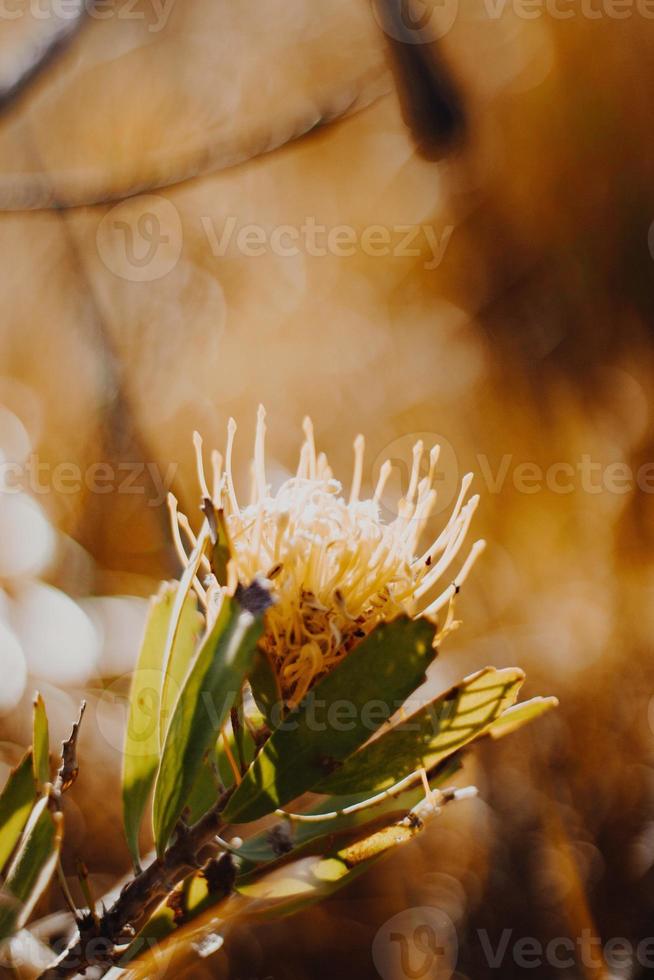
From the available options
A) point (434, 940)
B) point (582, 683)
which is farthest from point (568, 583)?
point (434, 940)

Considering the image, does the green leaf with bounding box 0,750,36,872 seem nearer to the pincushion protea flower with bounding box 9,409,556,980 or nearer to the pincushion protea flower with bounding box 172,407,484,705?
the pincushion protea flower with bounding box 9,409,556,980

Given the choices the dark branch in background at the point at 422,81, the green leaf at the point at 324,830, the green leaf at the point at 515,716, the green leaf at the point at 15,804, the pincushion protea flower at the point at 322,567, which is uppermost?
the dark branch in background at the point at 422,81

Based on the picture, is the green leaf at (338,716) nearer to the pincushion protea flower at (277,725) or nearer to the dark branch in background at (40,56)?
the pincushion protea flower at (277,725)

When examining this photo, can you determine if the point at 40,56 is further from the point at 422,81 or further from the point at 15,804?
the point at 15,804

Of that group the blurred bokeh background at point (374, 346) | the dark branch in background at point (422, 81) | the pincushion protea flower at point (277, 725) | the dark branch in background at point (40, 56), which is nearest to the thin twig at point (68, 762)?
the pincushion protea flower at point (277, 725)

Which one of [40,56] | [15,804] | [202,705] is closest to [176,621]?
[202,705]

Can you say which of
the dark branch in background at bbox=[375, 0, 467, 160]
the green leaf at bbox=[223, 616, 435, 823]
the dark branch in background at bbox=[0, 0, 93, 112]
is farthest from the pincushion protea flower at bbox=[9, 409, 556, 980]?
the dark branch in background at bbox=[375, 0, 467, 160]

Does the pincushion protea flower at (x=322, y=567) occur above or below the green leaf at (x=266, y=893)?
→ above

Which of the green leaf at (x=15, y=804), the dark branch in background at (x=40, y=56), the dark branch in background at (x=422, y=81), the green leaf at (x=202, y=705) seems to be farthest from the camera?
the dark branch in background at (x=422, y=81)
